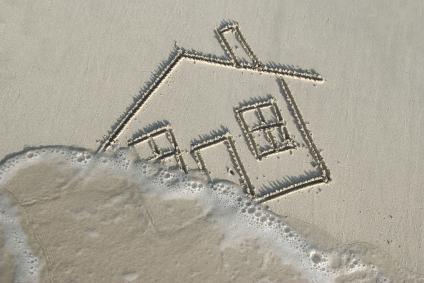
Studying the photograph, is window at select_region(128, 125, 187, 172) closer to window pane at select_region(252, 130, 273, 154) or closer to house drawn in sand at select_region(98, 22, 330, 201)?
house drawn in sand at select_region(98, 22, 330, 201)

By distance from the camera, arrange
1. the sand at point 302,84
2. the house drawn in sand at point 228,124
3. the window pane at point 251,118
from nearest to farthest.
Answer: the sand at point 302,84 → the house drawn in sand at point 228,124 → the window pane at point 251,118

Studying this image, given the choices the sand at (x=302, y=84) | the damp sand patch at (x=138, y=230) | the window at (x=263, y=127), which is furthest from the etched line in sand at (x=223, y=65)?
the damp sand patch at (x=138, y=230)

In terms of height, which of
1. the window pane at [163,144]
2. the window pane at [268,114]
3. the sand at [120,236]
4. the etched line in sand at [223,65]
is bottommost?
the sand at [120,236]

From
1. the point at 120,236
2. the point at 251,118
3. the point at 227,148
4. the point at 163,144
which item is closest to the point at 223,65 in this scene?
the point at 251,118

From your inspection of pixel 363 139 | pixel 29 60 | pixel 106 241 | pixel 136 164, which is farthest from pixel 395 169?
pixel 29 60

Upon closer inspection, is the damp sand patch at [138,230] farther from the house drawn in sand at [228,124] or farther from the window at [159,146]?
the house drawn in sand at [228,124]

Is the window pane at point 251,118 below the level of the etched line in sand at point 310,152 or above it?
above

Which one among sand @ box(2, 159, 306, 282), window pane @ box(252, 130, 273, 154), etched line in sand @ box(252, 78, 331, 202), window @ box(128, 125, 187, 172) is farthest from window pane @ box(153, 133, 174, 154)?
etched line in sand @ box(252, 78, 331, 202)

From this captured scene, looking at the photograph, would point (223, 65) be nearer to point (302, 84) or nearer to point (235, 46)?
point (235, 46)
